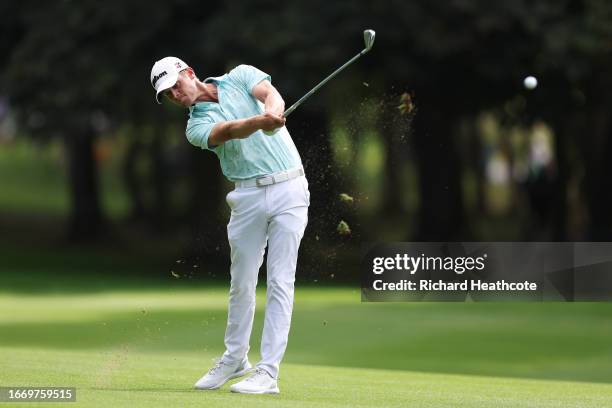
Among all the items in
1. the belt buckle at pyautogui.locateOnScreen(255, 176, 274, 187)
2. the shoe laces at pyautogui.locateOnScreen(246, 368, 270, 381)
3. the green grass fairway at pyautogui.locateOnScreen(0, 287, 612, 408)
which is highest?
the belt buckle at pyautogui.locateOnScreen(255, 176, 274, 187)

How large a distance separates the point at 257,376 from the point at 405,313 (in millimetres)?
10581

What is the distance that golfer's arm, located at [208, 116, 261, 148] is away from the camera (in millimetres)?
8617

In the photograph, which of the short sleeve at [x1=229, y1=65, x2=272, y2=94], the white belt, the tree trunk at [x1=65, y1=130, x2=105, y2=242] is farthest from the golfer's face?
the tree trunk at [x1=65, y1=130, x2=105, y2=242]

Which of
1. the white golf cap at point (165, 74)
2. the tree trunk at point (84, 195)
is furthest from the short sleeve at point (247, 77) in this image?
the tree trunk at point (84, 195)

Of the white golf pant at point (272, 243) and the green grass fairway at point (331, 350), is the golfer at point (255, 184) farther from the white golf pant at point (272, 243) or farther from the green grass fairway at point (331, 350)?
the green grass fairway at point (331, 350)

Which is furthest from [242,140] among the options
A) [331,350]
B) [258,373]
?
[331,350]

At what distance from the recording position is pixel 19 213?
48.2 m

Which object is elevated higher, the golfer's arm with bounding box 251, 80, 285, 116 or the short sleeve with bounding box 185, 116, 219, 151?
the golfer's arm with bounding box 251, 80, 285, 116

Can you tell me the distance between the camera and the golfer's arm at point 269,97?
8.73m

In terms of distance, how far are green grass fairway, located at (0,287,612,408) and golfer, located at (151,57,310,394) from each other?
460 mm

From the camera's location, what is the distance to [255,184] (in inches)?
359

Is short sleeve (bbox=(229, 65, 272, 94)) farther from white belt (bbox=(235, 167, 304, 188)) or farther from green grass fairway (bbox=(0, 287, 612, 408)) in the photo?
green grass fairway (bbox=(0, 287, 612, 408))

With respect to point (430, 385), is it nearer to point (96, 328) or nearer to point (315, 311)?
point (96, 328)

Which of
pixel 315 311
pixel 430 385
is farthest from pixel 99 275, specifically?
pixel 430 385
